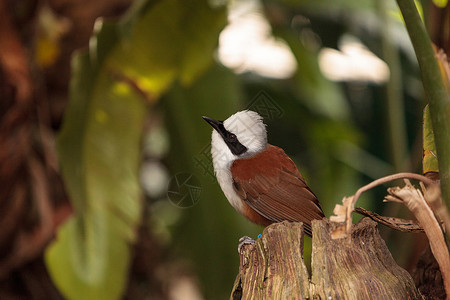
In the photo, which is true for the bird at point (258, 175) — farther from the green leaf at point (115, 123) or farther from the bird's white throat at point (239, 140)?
the green leaf at point (115, 123)

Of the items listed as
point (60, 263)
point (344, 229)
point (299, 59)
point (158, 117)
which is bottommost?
point (158, 117)

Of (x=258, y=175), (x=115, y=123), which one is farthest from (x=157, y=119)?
(x=258, y=175)

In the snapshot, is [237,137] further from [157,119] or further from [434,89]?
[157,119]

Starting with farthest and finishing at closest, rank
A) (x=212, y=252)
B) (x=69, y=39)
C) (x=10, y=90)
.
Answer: (x=69, y=39), (x=10, y=90), (x=212, y=252)

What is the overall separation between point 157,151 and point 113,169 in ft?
3.03

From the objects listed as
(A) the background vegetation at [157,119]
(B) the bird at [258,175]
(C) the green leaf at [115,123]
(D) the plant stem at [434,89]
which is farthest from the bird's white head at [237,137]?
(C) the green leaf at [115,123]

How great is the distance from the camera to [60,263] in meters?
1.08

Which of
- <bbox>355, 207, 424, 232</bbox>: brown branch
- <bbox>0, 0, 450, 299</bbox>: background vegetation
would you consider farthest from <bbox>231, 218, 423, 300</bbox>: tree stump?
<bbox>0, 0, 450, 299</bbox>: background vegetation

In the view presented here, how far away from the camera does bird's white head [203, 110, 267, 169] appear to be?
0.36 m

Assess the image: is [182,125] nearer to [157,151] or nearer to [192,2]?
[192,2]

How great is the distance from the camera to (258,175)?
1.35ft

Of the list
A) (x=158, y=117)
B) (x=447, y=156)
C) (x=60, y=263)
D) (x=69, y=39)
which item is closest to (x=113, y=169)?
(x=60, y=263)

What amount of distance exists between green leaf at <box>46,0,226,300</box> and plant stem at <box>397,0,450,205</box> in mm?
668

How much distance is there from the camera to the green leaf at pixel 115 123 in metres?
1.04
